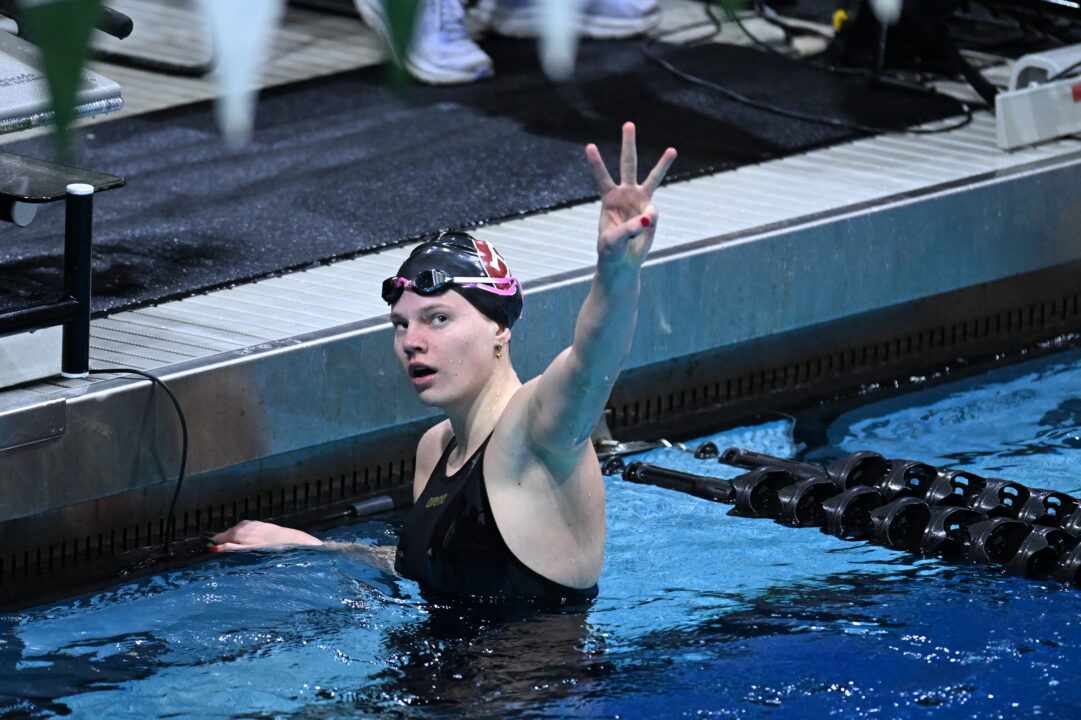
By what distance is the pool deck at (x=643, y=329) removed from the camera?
4566mm

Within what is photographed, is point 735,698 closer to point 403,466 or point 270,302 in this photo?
point 403,466

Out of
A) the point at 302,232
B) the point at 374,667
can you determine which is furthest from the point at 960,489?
the point at 302,232

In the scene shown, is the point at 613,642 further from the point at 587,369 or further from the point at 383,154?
the point at 383,154

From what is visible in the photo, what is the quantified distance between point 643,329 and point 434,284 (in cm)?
254

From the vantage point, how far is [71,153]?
0.74 m

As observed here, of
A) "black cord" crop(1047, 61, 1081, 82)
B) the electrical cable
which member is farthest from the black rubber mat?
"black cord" crop(1047, 61, 1081, 82)

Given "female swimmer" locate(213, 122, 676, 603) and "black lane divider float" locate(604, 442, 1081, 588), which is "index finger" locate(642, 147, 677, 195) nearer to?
"female swimmer" locate(213, 122, 676, 603)

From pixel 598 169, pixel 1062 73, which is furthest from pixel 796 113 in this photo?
pixel 598 169

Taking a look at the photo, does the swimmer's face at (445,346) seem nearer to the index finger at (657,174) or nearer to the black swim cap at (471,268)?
the black swim cap at (471,268)

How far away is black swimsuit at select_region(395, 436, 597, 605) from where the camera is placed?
3074mm

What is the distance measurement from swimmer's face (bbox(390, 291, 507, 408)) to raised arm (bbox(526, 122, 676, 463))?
0.78 feet

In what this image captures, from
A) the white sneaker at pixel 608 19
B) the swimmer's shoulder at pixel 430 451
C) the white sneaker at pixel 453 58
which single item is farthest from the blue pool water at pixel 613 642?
the white sneaker at pixel 608 19

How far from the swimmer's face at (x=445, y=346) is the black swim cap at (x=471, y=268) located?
0.07 feet

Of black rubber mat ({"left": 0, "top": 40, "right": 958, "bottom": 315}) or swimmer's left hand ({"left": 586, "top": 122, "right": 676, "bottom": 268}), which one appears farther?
black rubber mat ({"left": 0, "top": 40, "right": 958, "bottom": 315})
